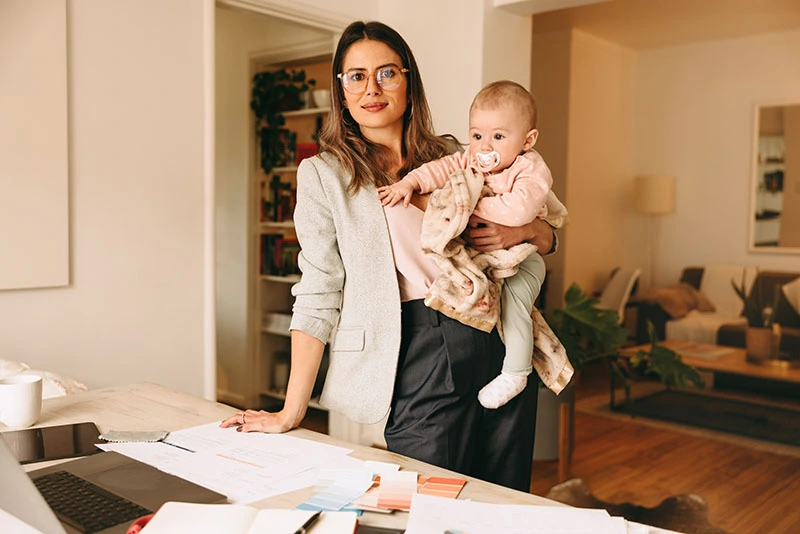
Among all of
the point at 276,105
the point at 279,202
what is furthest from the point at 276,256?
the point at 276,105

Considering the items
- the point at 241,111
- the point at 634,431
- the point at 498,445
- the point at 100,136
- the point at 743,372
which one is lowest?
the point at 634,431

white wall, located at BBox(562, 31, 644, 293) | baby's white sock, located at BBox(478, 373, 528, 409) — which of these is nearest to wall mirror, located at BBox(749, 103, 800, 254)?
white wall, located at BBox(562, 31, 644, 293)

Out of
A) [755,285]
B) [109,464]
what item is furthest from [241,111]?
[755,285]

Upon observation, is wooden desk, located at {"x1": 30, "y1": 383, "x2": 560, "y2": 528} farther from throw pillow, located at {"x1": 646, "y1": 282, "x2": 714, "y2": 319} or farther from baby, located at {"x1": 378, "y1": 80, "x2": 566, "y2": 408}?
throw pillow, located at {"x1": 646, "y1": 282, "x2": 714, "y2": 319}

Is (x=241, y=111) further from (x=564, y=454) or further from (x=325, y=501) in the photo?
(x=325, y=501)

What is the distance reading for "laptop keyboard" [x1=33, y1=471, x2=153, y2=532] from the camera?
0.99m

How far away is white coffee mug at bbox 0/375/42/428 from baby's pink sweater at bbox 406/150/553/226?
871mm

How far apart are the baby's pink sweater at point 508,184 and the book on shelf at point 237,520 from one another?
754 mm

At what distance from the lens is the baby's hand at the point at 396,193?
153cm

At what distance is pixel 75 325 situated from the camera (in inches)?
103

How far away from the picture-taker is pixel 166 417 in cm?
153

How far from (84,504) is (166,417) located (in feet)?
1.61

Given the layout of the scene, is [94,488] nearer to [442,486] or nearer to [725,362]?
[442,486]

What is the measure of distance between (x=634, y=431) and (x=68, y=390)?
3.37 m
